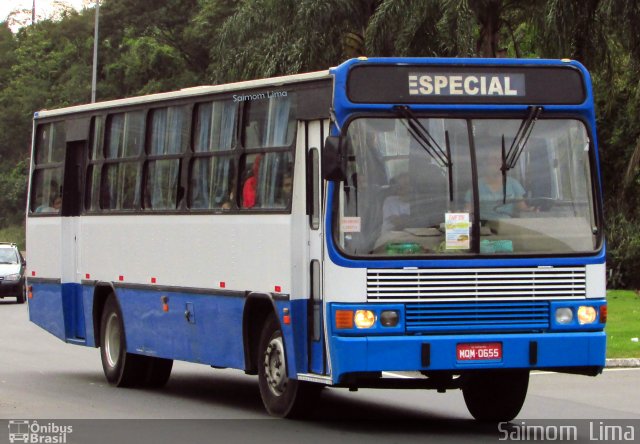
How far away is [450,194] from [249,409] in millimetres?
3411

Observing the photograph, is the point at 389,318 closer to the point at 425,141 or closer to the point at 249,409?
the point at 425,141

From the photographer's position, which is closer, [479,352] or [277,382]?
[479,352]

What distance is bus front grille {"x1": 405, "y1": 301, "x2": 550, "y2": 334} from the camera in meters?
12.2

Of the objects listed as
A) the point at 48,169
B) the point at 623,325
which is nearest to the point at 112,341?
the point at 48,169

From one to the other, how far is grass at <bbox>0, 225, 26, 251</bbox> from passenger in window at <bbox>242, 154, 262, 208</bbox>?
68.1 meters

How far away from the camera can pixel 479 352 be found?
484 inches

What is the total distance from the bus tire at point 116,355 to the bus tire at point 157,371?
0.06m

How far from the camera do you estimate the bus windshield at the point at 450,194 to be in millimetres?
12406

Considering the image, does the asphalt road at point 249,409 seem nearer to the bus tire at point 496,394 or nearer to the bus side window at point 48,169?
the bus tire at point 496,394

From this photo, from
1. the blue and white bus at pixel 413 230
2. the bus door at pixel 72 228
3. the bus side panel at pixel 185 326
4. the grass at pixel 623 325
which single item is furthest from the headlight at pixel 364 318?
the grass at pixel 623 325

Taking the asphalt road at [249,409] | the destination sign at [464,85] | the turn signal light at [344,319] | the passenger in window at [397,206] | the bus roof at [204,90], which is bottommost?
the asphalt road at [249,409]

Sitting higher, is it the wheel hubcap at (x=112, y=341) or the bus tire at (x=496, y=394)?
the wheel hubcap at (x=112, y=341)

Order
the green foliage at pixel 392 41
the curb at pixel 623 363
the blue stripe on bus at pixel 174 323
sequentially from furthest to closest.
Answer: the green foliage at pixel 392 41 → the curb at pixel 623 363 → the blue stripe on bus at pixel 174 323

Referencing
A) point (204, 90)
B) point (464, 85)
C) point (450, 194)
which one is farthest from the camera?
point (204, 90)
